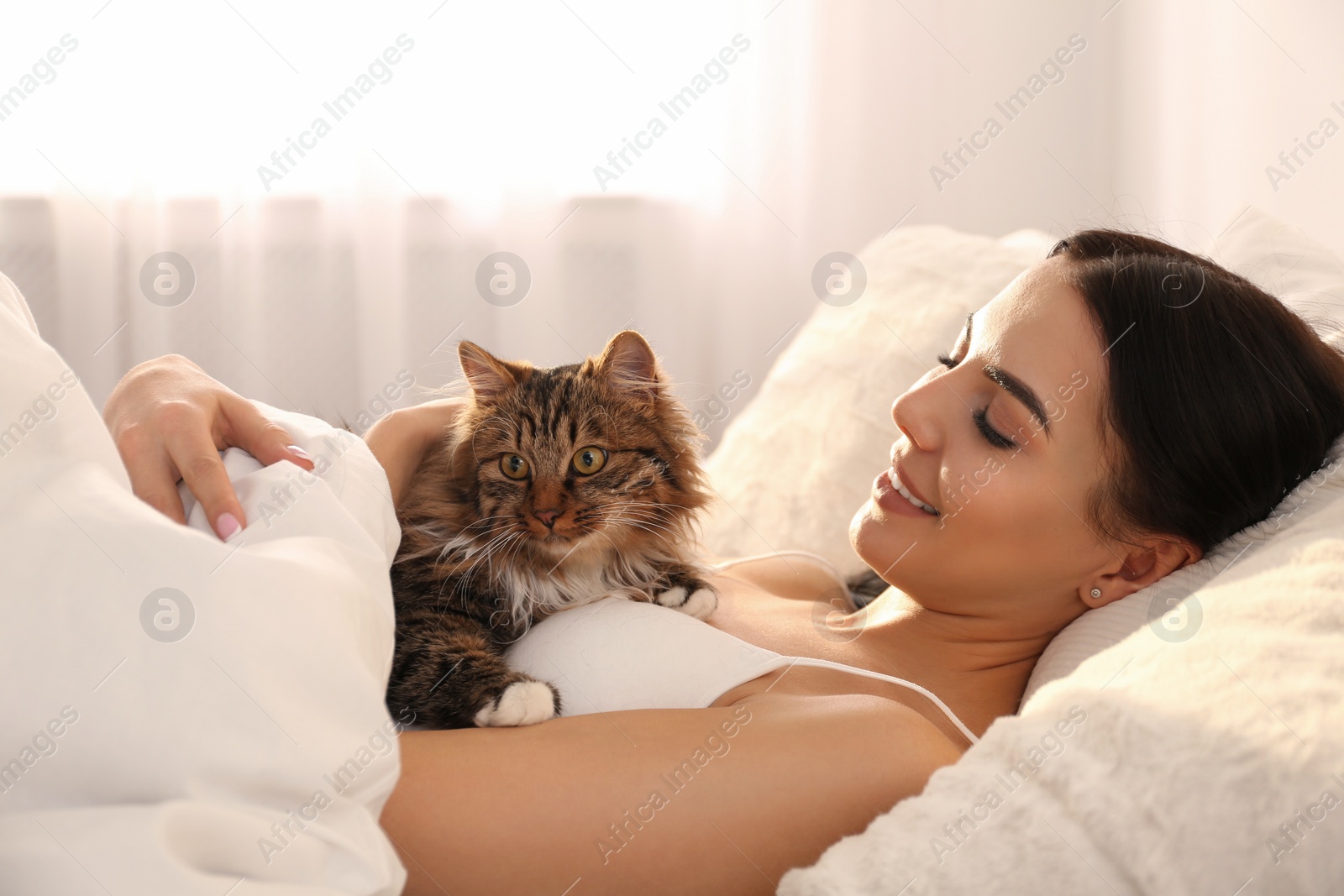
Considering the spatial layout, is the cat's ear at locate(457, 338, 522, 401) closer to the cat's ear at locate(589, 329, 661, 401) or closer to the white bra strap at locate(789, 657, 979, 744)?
the cat's ear at locate(589, 329, 661, 401)

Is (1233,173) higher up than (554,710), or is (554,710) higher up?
(1233,173)

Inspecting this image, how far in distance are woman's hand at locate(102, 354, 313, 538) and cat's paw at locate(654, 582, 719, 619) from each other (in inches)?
24.2

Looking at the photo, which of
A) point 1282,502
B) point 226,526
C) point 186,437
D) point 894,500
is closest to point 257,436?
point 186,437

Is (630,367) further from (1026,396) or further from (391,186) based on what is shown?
(391,186)

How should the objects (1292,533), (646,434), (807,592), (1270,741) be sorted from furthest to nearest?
(807,592) < (646,434) < (1292,533) < (1270,741)

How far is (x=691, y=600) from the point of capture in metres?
1.46

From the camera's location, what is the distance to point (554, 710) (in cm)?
120

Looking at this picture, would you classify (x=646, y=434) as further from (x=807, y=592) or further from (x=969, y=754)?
(x=969, y=754)

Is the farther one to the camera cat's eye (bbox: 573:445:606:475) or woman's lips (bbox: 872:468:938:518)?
cat's eye (bbox: 573:445:606:475)

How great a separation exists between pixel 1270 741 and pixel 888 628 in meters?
0.68

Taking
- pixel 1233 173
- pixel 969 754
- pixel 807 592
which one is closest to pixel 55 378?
pixel 969 754

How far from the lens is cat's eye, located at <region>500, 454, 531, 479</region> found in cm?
152

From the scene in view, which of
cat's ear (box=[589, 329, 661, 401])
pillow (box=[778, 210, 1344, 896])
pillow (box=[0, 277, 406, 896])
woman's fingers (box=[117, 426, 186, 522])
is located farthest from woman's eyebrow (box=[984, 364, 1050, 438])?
woman's fingers (box=[117, 426, 186, 522])

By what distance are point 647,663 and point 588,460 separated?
0.42 meters
